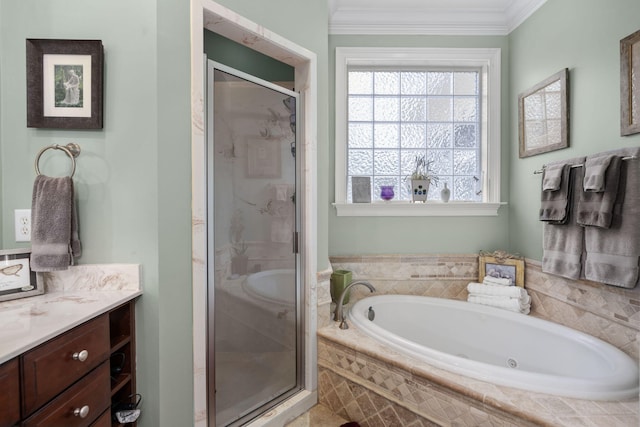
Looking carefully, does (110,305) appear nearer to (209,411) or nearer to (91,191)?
(91,191)

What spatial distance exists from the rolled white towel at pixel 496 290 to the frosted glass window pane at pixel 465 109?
1.39 meters

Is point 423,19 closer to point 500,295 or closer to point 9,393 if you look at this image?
point 500,295

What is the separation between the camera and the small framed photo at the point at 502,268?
2.26 m

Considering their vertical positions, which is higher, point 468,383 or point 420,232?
point 420,232

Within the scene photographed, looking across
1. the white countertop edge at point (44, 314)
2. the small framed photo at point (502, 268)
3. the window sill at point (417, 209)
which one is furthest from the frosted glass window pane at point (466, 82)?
the white countertop edge at point (44, 314)

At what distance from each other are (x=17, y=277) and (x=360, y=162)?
2.19m

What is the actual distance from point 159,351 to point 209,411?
0.47m

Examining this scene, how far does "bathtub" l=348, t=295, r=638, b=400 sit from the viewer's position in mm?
1270

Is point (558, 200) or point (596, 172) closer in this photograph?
point (596, 172)

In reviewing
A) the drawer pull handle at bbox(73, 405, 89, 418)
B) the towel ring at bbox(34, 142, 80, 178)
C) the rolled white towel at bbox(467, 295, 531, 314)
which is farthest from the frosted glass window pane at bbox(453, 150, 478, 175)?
the drawer pull handle at bbox(73, 405, 89, 418)

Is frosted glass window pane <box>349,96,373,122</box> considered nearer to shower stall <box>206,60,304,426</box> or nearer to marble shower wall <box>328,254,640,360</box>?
shower stall <box>206,60,304,426</box>

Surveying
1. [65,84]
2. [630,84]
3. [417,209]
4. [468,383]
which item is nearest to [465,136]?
[417,209]

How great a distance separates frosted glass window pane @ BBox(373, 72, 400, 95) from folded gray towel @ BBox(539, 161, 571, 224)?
4.28 ft

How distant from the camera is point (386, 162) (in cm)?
260
